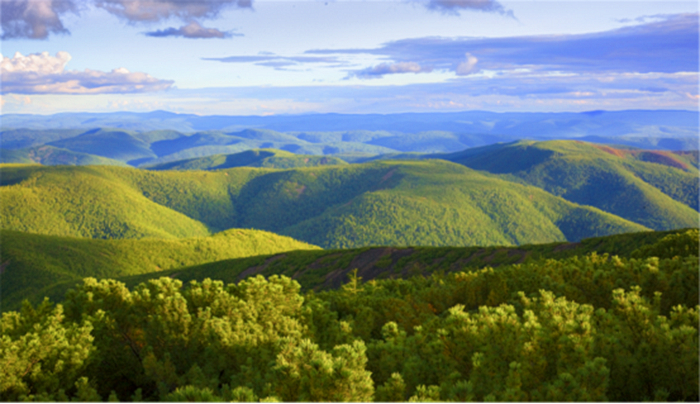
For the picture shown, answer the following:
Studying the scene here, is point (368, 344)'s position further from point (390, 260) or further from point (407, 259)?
point (390, 260)

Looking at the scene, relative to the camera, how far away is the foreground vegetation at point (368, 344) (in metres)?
11.4

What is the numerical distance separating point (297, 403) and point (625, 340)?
10.4m

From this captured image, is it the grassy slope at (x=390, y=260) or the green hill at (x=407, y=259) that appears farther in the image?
the grassy slope at (x=390, y=260)

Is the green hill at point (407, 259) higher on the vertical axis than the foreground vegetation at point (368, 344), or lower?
lower

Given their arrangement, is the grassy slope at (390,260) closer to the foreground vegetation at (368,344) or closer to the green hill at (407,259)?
the green hill at (407,259)

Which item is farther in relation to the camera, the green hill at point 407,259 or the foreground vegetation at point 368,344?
the green hill at point 407,259

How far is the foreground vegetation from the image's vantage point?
37.3 feet

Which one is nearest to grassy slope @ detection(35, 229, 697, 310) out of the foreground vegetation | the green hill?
the green hill

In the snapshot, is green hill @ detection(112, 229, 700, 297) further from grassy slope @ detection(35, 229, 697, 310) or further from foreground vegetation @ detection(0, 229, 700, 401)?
foreground vegetation @ detection(0, 229, 700, 401)

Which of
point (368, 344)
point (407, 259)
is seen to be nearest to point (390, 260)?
point (407, 259)

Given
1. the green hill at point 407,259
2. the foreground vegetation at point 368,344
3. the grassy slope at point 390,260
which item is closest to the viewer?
the foreground vegetation at point 368,344

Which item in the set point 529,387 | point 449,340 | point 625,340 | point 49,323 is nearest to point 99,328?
point 49,323

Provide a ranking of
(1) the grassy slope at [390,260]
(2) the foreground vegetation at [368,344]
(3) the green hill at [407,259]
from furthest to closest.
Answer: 1. (1) the grassy slope at [390,260]
2. (3) the green hill at [407,259]
3. (2) the foreground vegetation at [368,344]

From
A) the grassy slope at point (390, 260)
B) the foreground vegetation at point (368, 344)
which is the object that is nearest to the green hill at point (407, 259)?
the grassy slope at point (390, 260)
